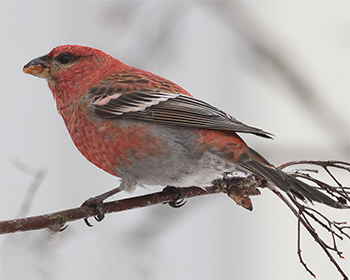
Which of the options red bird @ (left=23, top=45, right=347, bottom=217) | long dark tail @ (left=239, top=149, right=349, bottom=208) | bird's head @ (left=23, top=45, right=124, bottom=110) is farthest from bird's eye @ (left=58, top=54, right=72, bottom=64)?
long dark tail @ (left=239, top=149, right=349, bottom=208)

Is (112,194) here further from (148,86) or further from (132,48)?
(132,48)

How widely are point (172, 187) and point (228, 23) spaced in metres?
0.77

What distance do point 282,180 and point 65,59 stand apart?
32.1 inches

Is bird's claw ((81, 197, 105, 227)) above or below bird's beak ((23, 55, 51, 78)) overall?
below

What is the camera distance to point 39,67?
1.34 metres

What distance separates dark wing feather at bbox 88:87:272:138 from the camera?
117cm

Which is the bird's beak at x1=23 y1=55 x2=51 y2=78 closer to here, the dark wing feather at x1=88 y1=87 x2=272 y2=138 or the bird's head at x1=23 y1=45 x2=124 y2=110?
the bird's head at x1=23 y1=45 x2=124 y2=110

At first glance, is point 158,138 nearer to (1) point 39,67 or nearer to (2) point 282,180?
(2) point 282,180

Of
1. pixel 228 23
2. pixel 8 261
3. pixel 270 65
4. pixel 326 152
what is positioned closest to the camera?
pixel 8 261

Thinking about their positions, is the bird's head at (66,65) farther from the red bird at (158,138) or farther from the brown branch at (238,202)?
the brown branch at (238,202)

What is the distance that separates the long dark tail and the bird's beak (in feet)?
2.30

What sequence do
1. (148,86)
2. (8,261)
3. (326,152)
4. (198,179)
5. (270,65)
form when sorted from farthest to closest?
(326,152) → (270,65) → (148,86) → (198,179) → (8,261)

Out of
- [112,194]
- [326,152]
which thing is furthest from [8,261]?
[326,152]

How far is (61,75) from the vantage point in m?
1.37
